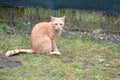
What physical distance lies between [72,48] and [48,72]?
1.87m

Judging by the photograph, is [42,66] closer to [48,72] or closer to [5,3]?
[48,72]

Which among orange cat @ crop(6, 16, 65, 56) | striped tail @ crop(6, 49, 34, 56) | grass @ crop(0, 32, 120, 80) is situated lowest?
grass @ crop(0, 32, 120, 80)

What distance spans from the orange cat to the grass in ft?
0.49

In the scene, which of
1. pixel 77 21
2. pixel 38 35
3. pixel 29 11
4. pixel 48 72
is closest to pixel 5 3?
pixel 29 11

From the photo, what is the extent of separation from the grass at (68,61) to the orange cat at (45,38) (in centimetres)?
15

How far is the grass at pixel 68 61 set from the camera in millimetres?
6199

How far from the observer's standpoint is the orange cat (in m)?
7.41

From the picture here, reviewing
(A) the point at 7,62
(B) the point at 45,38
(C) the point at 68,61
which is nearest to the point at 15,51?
(A) the point at 7,62

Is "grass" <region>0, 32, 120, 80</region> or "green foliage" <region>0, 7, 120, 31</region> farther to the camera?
"green foliage" <region>0, 7, 120, 31</region>

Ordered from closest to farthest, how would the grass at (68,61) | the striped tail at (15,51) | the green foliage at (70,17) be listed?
1. the grass at (68,61)
2. the striped tail at (15,51)
3. the green foliage at (70,17)

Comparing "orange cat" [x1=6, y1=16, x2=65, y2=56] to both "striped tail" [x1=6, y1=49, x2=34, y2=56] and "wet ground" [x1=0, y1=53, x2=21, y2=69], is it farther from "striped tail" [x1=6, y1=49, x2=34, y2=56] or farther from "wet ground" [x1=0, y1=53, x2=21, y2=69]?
"wet ground" [x1=0, y1=53, x2=21, y2=69]

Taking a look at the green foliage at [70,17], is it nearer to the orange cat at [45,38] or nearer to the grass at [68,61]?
the grass at [68,61]

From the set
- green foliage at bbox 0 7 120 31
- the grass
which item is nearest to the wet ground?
the grass

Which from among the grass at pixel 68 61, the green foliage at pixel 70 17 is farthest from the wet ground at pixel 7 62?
the green foliage at pixel 70 17
